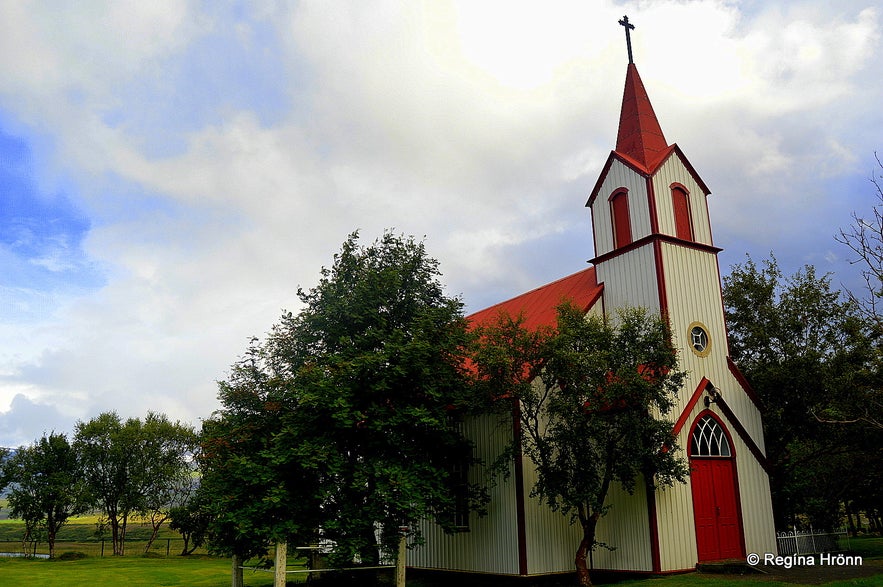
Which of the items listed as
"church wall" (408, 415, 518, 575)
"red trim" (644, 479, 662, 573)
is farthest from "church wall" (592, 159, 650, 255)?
"red trim" (644, 479, 662, 573)

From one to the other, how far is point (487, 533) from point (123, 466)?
46.9m

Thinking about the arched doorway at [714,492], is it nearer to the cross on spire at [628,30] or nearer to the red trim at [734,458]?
the red trim at [734,458]

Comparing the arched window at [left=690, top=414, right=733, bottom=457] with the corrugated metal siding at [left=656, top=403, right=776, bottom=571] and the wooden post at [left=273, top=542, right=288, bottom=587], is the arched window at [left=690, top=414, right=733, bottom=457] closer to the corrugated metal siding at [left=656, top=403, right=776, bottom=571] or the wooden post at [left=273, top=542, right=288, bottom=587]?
the corrugated metal siding at [left=656, top=403, right=776, bottom=571]

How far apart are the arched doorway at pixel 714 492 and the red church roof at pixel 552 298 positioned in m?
6.06

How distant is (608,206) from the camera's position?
25547 mm

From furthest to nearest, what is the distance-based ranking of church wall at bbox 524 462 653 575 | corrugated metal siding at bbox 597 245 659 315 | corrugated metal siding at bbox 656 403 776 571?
corrugated metal siding at bbox 597 245 659 315 → church wall at bbox 524 462 653 575 → corrugated metal siding at bbox 656 403 776 571

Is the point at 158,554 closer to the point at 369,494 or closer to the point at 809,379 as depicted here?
the point at 369,494

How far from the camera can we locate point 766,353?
27781 mm

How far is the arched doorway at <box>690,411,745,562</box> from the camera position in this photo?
21312 mm

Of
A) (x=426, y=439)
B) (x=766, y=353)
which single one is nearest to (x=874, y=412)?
(x=766, y=353)

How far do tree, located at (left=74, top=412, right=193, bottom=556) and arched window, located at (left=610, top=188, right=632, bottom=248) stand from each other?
49.2 meters

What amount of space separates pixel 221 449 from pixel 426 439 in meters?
7.48

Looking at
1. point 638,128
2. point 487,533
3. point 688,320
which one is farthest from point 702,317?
point 487,533

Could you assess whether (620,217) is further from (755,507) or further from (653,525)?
(755,507)
